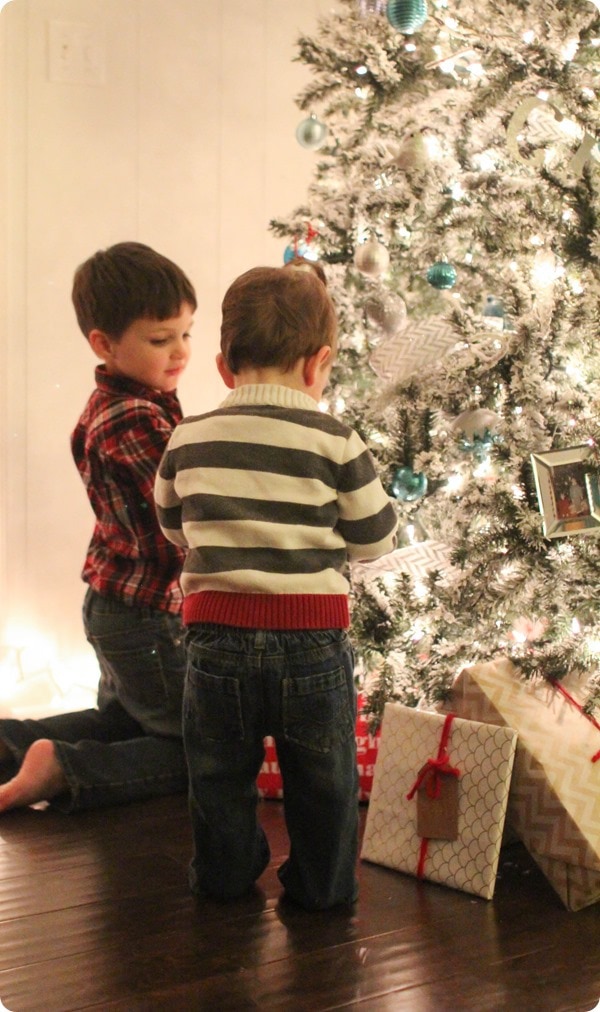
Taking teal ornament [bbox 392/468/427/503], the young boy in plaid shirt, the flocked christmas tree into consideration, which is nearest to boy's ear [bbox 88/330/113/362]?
the young boy in plaid shirt

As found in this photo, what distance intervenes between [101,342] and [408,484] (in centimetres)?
68

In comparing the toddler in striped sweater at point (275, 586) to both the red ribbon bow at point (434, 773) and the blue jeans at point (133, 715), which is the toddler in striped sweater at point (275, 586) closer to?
the red ribbon bow at point (434, 773)

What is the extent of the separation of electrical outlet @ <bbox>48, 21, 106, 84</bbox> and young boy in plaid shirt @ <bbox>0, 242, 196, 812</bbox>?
963mm

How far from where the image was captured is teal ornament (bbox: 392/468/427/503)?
1835 mm

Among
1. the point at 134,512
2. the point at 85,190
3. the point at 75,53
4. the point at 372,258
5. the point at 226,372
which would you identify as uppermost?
the point at 75,53

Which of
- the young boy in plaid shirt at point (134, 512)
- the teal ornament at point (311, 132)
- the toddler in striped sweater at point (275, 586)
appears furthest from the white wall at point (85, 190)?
the toddler in striped sweater at point (275, 586)

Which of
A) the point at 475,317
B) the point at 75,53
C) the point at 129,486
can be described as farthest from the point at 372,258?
the point at 75,53

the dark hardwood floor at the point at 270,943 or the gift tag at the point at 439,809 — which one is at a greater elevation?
the gift tag at the point at 439,809

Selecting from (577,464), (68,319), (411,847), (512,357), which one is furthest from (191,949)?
(68,319)

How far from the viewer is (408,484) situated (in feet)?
6.02

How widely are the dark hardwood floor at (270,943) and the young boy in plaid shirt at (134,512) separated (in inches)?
11.2

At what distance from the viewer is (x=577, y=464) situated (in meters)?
1.69

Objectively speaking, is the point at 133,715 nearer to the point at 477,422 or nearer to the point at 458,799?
the point at 458,799

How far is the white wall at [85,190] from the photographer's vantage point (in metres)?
2.75
